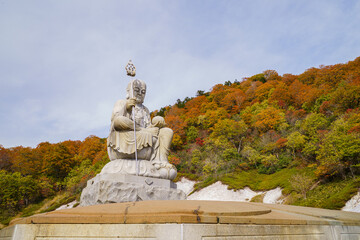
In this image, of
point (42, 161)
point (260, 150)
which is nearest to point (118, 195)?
point (260, 150)

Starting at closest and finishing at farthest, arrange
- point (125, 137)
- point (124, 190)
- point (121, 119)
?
point (124, 190) < point (121, 119) < point (125, 137)

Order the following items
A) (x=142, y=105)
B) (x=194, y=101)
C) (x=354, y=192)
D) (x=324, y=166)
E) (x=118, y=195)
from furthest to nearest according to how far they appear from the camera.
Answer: (x=194, y=101) < (x=324, y=166) < (x=354, y=192) < (x=142, y=105) < (x=118, y=195)

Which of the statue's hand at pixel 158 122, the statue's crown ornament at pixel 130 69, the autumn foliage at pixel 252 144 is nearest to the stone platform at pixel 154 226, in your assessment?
the statue's hand at pixel 158 122

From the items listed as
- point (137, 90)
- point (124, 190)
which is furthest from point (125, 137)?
point (137, 90)

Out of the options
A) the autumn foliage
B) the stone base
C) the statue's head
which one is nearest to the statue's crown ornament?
the statue's head

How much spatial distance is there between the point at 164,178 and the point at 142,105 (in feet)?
7.25

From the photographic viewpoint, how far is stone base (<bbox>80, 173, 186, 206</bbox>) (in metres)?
4.70

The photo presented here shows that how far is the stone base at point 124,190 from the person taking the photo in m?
4.70

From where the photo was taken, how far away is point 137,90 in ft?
20.9

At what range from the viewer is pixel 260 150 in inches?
989

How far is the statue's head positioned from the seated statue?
10.3 inches

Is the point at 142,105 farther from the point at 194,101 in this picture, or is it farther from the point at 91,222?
the point at 194,101

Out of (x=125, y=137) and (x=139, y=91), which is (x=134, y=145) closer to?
(x=125, y=137)

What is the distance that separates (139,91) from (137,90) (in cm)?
8
